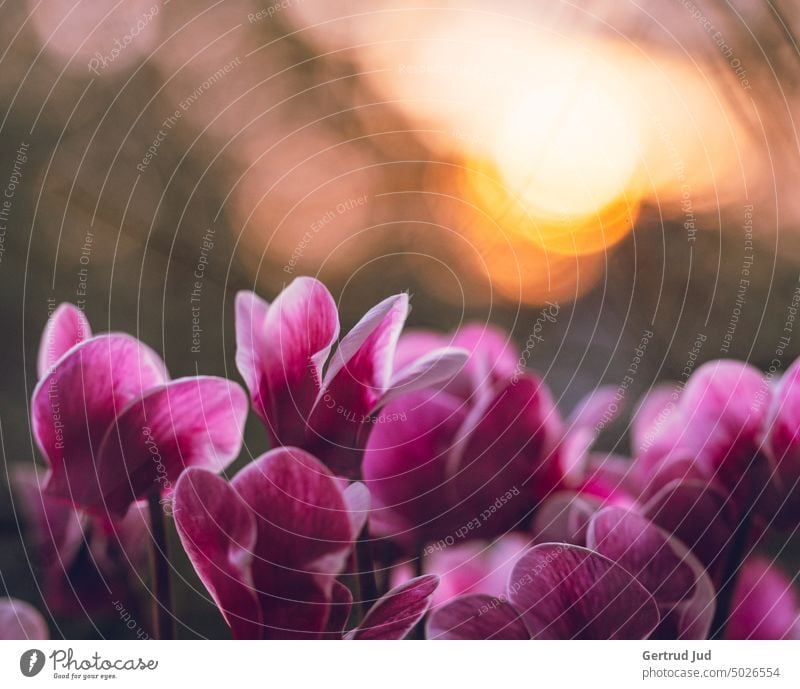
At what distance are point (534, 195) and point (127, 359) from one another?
233mm

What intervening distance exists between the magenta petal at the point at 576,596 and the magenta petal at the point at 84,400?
0.70 feet

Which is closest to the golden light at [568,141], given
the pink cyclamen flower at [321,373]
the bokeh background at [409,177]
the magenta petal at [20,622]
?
the bokeh background at [409,177]

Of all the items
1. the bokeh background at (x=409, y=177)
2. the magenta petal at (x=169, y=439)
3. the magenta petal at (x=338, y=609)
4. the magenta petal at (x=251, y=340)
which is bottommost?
the magenta petal at (x=338, y=609)

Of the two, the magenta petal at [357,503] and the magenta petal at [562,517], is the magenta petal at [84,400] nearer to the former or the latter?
the magenta petal at [357,503]

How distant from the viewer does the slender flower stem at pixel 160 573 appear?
40cm

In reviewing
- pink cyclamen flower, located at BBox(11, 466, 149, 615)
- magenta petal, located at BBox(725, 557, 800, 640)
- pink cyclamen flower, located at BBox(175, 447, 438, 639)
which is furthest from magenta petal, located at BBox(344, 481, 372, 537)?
magenta petal, located at BBox(725, 557, 800, 640)

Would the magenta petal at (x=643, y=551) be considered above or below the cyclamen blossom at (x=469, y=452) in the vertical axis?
below

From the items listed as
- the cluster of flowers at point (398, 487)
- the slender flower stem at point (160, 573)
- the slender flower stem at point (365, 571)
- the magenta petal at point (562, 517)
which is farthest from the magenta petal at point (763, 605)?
the slender flower stem at point (160, 573)

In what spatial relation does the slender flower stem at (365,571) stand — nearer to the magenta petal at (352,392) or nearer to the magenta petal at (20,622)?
the magenta petal at (352,392)

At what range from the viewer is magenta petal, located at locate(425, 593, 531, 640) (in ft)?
1.35

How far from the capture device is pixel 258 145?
42cm

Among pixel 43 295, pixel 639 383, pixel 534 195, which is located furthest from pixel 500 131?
pixel 43 295
